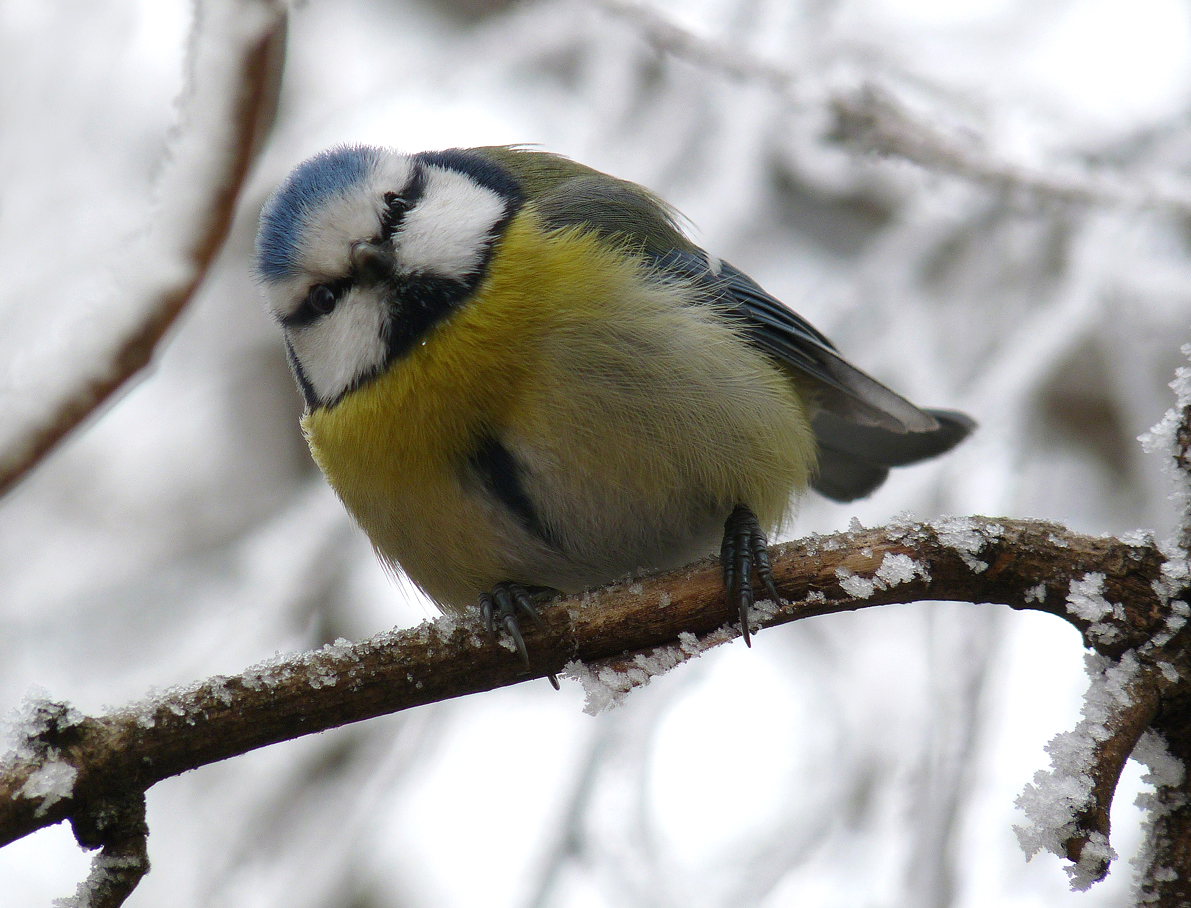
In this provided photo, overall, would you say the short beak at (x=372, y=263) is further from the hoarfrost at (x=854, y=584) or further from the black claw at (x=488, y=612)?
the hoarfrost at (x=854, y=584)

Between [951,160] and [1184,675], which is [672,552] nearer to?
[1184,675]

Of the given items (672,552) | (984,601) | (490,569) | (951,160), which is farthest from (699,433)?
(951,160)

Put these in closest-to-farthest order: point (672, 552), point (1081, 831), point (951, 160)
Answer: point (1081, 831) → point (672, 552) → point (951, 160)

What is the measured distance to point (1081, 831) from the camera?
147 cm

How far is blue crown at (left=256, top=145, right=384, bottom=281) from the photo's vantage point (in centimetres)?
261

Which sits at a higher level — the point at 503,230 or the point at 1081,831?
the point at 503,230

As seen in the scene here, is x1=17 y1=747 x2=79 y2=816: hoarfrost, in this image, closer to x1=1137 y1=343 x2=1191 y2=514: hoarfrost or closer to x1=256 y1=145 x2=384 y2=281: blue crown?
x1=256 y1=145 x2=384 y2=281: blue crown

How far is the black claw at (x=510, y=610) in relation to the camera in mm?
1920

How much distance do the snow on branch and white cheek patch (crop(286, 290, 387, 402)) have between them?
84cm

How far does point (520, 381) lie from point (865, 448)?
1.35m

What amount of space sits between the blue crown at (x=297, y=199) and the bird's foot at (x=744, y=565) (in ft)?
4.02

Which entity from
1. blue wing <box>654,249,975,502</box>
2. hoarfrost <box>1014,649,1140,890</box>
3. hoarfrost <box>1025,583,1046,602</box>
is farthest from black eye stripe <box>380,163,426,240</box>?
hoarfrost <box>1014,649,1140,890</box>

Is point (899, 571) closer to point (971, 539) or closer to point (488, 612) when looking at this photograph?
point (971, 539)

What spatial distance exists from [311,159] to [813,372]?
4.56 feet
